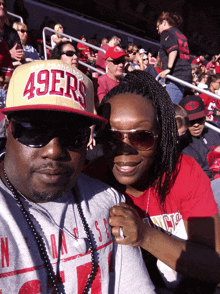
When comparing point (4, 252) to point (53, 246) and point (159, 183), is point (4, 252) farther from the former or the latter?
point (159, 183)

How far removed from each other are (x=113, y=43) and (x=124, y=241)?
5795mm

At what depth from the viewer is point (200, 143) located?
133 inches

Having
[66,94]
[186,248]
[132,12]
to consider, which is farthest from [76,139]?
[132,12]

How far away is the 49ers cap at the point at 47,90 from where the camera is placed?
91 centimetres

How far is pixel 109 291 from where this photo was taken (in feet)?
3.52

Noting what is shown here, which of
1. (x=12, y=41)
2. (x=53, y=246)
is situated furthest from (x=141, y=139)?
(x=12, y=41)

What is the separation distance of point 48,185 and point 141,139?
705 mm

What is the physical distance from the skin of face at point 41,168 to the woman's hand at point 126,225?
0.29m

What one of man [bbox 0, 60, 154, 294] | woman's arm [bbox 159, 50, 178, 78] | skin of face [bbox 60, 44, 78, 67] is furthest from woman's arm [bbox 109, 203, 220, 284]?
skin of face [bbox 60, 44, 78, 67]

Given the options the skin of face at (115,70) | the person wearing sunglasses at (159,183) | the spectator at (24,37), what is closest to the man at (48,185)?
the person wearing sunglasses at (159,183)

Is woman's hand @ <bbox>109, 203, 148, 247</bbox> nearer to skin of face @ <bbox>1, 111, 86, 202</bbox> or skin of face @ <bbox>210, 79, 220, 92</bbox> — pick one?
skin of face @ <bbox>1, 111, 86, 202</bbox>

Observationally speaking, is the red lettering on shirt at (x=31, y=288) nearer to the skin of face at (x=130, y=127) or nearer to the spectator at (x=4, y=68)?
the skin of face at (x=130, y=127)

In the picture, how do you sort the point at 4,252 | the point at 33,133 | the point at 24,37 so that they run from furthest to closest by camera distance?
1. the point at 24,37
2. the point at 33,133
3. the point at 4,252

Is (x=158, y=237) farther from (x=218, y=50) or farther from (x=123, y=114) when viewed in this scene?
(x=218, y=50)
